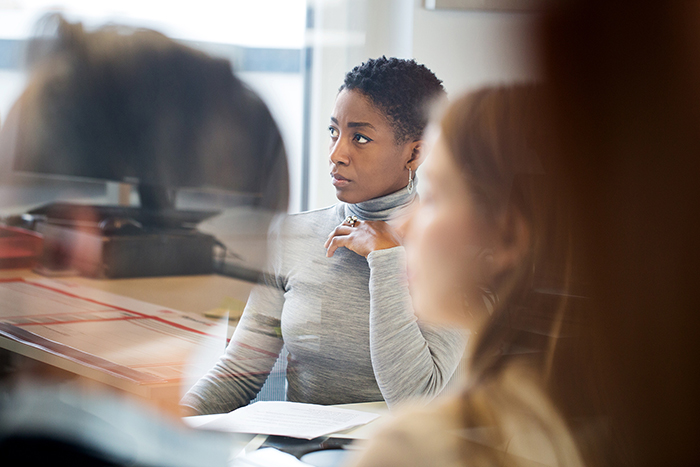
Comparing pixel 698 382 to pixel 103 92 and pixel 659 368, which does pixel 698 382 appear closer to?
pixel 659 368

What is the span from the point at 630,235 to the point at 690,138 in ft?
0.29

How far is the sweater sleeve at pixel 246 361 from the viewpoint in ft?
1.55

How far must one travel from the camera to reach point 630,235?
0.39 metres

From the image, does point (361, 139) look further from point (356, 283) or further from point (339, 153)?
point (356, 283)

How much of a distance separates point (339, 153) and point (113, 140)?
0.32 metres

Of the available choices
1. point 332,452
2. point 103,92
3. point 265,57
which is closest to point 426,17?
point 265,57

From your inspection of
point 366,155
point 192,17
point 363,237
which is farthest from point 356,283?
point 192,17

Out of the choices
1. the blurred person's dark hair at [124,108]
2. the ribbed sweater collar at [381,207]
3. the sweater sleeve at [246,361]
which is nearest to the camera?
the blurred person's dark hair at [124,108]

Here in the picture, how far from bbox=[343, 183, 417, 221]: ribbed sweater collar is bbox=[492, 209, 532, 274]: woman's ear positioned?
10.1 inches

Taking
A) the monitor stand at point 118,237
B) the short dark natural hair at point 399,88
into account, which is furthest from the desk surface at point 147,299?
the short dark natural hair at point 399,88

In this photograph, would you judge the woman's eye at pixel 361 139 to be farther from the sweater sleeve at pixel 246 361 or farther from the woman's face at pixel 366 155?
the sweater sleeve at pixel 246 361

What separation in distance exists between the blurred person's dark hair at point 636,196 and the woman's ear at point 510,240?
37 mm

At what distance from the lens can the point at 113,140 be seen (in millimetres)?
347

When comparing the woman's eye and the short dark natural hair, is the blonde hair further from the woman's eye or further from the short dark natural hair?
the woman's eye
